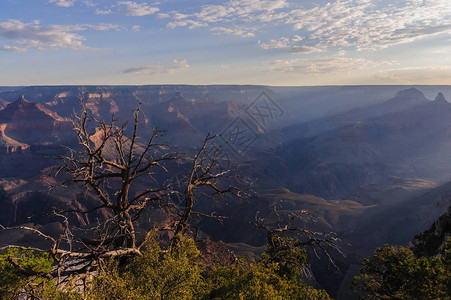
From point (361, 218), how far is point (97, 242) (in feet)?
353

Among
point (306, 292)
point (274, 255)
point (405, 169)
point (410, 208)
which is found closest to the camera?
point (306, 292)

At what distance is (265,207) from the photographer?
10956 cm

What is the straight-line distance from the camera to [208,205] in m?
132

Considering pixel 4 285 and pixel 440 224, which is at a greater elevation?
pixel 4 285

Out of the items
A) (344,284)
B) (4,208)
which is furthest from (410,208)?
(4,208)

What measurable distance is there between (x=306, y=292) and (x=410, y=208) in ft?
357

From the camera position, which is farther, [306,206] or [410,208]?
[306,206]

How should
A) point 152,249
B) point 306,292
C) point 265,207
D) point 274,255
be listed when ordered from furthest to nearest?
point 265,207 < point 274,255 < point 306,292 < point 152,249

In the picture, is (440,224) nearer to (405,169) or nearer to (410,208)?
(410,208)

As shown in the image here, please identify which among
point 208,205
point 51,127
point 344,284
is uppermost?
point 51,127

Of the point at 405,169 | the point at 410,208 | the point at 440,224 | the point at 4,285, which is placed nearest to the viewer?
the point at 4,285

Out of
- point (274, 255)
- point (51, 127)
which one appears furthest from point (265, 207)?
point (51, 127)

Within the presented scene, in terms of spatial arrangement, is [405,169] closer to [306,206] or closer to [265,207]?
[306,206]

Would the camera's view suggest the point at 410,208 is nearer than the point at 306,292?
No
